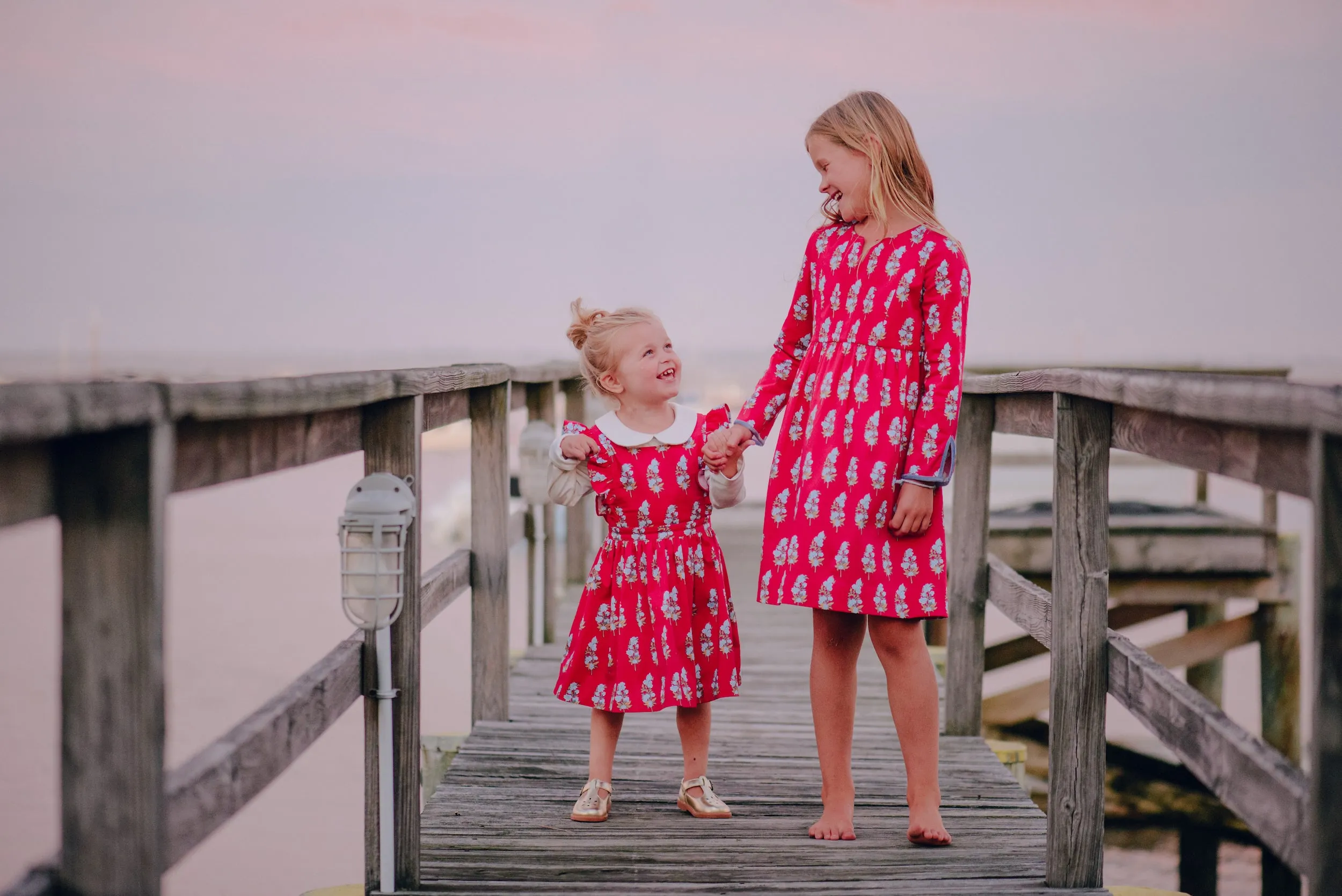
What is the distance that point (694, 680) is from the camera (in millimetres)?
2549

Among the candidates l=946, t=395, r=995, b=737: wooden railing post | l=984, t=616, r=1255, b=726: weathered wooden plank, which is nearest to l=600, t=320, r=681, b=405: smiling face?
l=946, t=395, r=995, b=737: wooden railing post

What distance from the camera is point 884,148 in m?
2.38

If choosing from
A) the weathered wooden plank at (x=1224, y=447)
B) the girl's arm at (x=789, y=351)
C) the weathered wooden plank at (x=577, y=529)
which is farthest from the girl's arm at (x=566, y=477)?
the weathered wooden plank at (x=577, y=529)

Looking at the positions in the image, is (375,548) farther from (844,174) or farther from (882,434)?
(844,174)

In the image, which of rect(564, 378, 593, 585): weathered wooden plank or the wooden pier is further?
rect(564, 378, 593, 585): weathered wooden plank

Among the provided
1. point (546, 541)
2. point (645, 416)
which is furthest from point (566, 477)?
point (546, 541)

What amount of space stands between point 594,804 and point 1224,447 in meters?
1.52

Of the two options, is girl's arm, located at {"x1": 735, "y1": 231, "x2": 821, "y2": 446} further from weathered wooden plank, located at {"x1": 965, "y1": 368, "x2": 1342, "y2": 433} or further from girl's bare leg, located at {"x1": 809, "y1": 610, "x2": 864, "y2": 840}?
weathered wooden plank, located at {"x1": 965, "y1": 368, "x2": 1342, "y2": 433}

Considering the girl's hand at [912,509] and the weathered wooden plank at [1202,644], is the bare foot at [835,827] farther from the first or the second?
the weathered wooden plank at [1202,644]

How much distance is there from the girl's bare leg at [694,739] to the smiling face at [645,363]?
666 millimetres

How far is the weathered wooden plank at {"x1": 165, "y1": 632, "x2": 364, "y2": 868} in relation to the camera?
133 cm

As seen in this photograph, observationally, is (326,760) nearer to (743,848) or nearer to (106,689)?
(743,848)

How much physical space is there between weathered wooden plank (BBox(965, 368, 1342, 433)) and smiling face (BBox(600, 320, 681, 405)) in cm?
75

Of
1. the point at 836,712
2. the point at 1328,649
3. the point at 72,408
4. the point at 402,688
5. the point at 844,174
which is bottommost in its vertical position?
the point at 836,712
